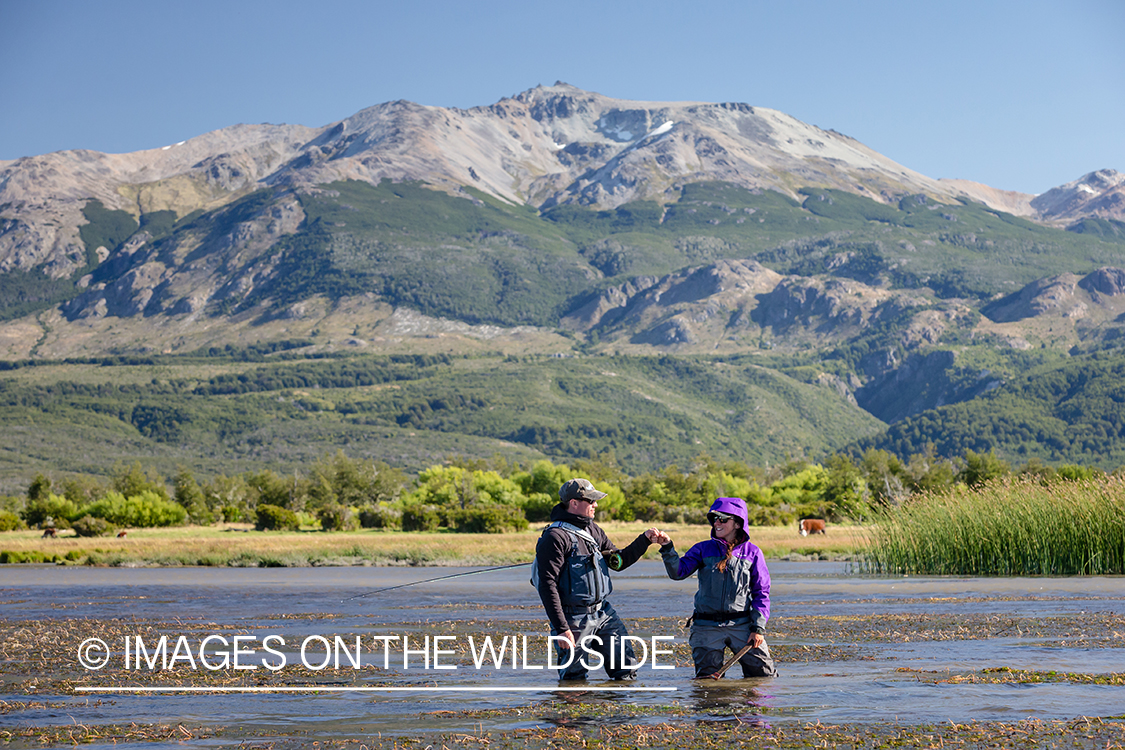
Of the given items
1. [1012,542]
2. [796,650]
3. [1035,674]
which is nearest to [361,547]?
[1012,542]

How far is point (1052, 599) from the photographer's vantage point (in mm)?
27281

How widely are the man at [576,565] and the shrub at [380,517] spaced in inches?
2589

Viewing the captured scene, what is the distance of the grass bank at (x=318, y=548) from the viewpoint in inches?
2032

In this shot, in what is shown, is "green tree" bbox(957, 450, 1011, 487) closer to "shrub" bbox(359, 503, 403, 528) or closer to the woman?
"shrub" bbox(359, 503, 403, 528)

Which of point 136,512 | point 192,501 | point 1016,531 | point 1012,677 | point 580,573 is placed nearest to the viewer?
point 580,573

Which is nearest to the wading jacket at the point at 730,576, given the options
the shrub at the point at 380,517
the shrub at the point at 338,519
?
the shrub at the point at 380,517

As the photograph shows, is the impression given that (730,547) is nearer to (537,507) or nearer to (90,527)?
(90,527)

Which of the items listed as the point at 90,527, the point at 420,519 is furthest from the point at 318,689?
the point at 420,519

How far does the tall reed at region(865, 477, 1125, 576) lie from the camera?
32.0 m

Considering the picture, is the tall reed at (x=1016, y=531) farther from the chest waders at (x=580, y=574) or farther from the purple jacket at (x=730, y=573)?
the chest waders at (x=580, y=574)

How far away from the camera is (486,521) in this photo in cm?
7338

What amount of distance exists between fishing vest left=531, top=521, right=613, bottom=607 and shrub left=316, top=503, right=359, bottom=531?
66.4 m

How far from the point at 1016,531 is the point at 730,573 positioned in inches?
935

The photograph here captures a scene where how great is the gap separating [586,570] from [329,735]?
9.79 ft
